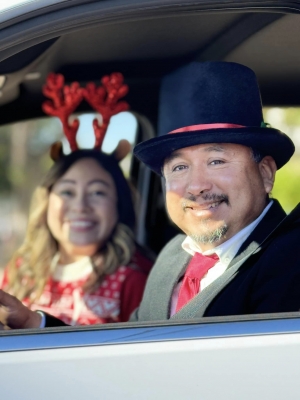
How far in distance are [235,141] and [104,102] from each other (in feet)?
4.39

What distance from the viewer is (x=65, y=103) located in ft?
11.8

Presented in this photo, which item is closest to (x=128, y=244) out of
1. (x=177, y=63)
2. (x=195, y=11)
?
(x=177, y=63)

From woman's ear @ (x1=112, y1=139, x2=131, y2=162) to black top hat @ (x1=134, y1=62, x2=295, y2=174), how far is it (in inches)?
39.5

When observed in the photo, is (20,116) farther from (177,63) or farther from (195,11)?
→ (195,11)

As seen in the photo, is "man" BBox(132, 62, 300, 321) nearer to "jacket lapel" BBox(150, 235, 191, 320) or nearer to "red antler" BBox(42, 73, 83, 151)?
"jacket lapel" BBox(150, 235, 191, 320)

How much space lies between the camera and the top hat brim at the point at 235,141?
2365 millimetres

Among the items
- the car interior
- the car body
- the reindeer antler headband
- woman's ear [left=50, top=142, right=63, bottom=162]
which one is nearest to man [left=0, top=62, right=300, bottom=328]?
the car interior

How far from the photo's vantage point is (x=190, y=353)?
1.68 metres

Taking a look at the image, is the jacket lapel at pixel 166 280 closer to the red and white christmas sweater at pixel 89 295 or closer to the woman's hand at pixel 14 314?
the woman's hand at pixel 14 314

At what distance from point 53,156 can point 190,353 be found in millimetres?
2216

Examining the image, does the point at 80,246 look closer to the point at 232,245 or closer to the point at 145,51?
the point at 145,51

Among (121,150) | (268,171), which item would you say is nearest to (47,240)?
(121,150)

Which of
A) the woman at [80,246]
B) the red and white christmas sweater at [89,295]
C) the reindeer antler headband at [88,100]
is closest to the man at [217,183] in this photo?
the red and white christmas sweater at [89,295]

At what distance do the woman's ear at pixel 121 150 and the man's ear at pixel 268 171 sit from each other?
50.9 inches
